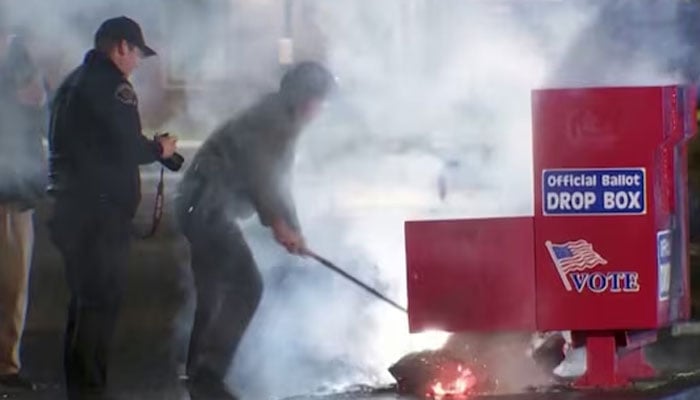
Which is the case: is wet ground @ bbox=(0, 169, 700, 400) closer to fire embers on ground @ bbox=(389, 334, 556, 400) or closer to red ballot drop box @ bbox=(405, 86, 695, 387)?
fire embers on ground @ bbox=(389, 334, 556, 400)

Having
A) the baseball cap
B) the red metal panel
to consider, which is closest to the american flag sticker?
the red metal panel

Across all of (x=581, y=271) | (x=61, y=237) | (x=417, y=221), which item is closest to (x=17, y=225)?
(x=61, y=237)

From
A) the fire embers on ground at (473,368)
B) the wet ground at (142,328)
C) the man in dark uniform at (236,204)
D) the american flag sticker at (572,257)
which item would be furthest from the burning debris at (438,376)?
the man in dark uniform at (236,204)

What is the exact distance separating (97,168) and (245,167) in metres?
0.76

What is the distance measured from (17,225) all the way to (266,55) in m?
1.60

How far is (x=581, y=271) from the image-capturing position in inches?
280

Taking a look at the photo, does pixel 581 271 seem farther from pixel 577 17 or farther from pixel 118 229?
pixel 118 229

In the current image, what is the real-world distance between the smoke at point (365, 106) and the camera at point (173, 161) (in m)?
0.13

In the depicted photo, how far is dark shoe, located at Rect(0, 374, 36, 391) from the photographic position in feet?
25.5

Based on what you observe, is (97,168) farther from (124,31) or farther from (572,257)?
(572,257)

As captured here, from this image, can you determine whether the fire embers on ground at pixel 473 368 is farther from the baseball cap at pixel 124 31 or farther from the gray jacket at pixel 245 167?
the baseball cap at pixel 124 31

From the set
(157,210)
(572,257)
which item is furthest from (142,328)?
(572,257)

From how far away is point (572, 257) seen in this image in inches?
280

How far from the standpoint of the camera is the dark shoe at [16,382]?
7758 millimetres
